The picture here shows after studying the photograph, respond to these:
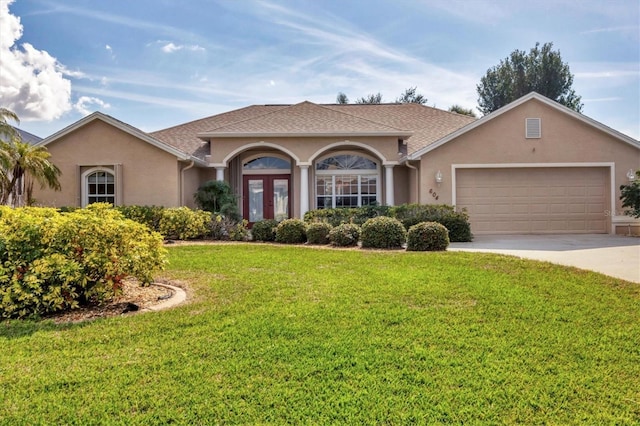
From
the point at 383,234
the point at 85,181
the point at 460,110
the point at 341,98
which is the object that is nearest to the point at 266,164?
the point at 85,181

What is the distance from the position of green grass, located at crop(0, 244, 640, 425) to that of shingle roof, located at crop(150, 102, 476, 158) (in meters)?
10.5

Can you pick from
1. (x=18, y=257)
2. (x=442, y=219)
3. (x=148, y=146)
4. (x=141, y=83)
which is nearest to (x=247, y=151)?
(x=148, y=146)

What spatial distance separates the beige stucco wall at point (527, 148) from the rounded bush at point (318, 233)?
4864mm

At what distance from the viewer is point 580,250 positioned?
10.6 metres

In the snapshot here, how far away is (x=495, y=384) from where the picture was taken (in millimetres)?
3348

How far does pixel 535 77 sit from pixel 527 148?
2443 centimetres

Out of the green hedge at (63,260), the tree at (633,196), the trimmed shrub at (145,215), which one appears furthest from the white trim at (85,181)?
the tree at (633,196)

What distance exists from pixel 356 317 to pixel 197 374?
6.76 ft

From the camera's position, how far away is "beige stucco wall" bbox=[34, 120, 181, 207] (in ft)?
49.9

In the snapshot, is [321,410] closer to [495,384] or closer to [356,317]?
[495,384]

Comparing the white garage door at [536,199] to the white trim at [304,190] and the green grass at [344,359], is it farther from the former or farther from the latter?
the green grass at [344,359]

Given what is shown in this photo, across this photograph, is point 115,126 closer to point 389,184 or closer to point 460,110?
point 389,184

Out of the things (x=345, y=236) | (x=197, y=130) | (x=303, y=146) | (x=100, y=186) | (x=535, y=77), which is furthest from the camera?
(x=535, y=77)

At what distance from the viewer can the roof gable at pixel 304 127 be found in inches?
624
